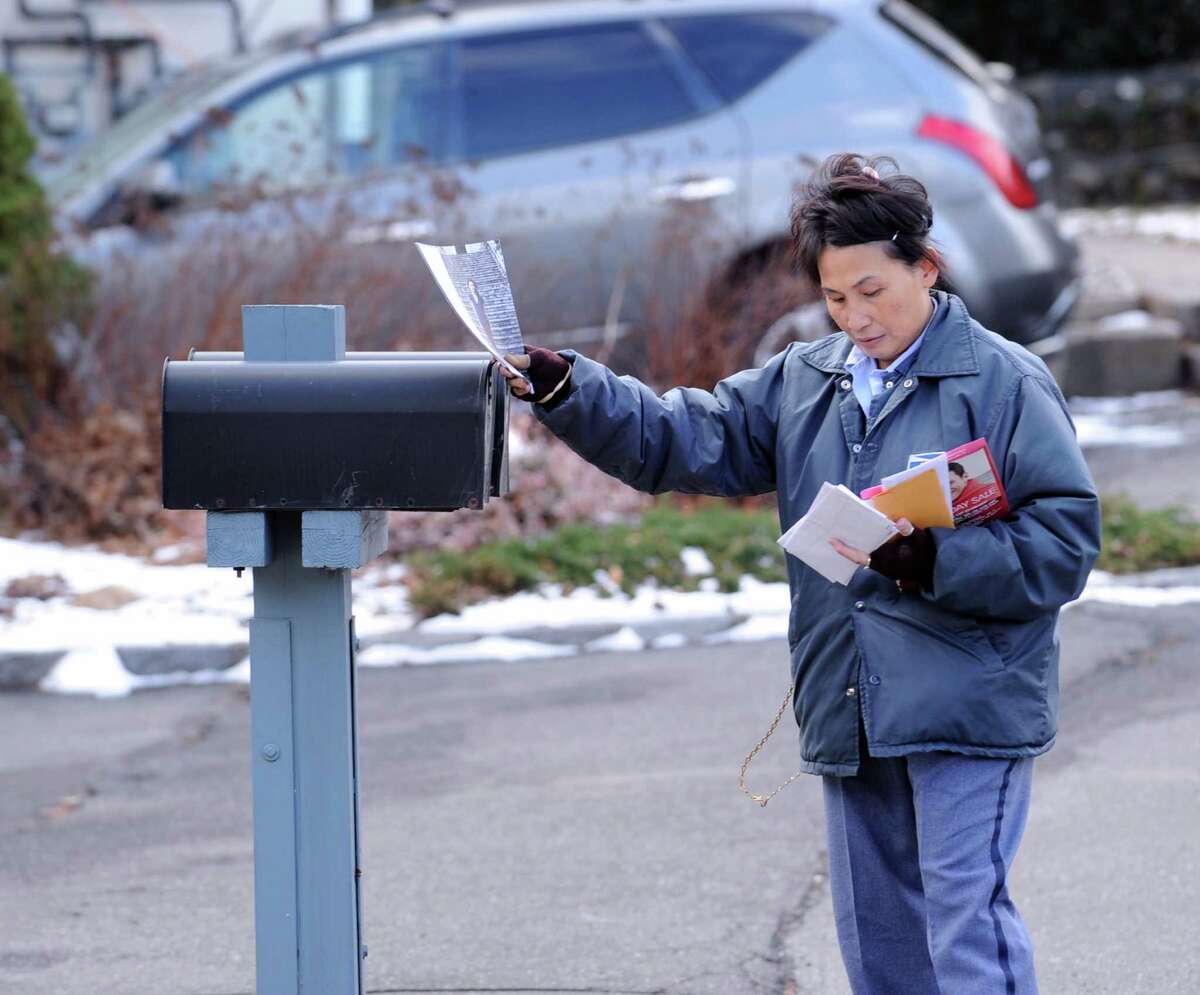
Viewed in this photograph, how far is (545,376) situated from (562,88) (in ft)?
18.4

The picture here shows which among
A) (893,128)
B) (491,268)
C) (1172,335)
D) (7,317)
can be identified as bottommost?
(1172,335)

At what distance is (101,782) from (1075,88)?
16.0m

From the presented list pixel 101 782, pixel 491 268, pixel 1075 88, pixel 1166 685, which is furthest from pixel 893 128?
pixel 1075 88

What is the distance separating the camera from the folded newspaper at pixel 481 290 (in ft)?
8.61

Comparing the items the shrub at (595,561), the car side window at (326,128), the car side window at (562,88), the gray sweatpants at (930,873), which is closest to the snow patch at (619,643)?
the shrub at (595,561)

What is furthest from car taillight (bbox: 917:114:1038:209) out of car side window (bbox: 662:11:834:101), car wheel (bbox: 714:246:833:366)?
car wheel (bbox: 714:246:833:366)

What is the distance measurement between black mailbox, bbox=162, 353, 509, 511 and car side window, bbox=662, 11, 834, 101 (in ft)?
19.2

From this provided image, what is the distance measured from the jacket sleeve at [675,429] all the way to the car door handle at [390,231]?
4.65 meters

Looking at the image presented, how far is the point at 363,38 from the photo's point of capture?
8.10 m

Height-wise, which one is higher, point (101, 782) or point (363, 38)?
point (363, 38)

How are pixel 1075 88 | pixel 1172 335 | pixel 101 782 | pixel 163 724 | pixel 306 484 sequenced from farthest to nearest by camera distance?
pixel 1075 88
pixel 1172 335
pixel 163 724
pixel 101 782
pixel 306 484

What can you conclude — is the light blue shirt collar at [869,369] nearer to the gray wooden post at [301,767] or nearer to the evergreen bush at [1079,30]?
the gray wooden post at [301,767]

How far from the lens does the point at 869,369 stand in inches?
114

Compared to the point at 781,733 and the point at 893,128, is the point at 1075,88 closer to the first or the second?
the point at 893,128
